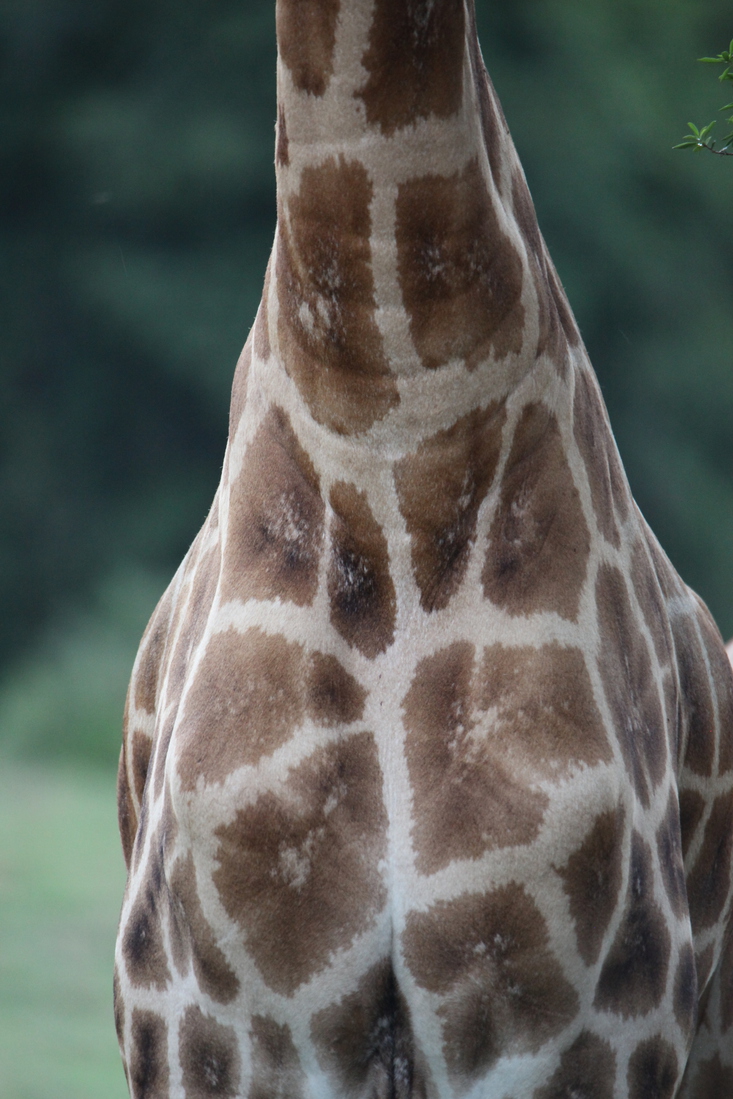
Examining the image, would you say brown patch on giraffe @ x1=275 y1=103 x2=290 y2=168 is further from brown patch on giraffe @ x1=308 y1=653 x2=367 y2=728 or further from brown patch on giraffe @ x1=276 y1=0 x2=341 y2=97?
brown patch on giraffe @ x1=308 y1=653 x2=367 y2=728

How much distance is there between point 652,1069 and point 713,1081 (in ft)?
0.83

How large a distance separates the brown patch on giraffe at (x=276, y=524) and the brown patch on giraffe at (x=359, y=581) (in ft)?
0.04

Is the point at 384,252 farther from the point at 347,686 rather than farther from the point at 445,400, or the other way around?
the point at 347,686

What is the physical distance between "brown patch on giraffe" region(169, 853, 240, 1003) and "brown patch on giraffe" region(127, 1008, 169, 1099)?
51mm

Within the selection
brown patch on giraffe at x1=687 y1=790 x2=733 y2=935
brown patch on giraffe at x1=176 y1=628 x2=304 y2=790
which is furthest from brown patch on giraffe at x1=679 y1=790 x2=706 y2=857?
brown patch on giraffe at x1=176 y1=628 x2=304 y2=790

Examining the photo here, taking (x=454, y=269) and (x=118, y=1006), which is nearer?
(x=454, y=269)

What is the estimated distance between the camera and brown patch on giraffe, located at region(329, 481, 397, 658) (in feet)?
2.20

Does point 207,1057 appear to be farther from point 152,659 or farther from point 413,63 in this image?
point 413,63

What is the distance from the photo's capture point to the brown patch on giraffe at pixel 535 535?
0.67 metres

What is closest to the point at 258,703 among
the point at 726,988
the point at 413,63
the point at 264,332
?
the point at 264,332

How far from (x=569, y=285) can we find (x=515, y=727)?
5.10ft

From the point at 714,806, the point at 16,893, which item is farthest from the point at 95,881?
the point at 714,806

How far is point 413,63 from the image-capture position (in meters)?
0.61

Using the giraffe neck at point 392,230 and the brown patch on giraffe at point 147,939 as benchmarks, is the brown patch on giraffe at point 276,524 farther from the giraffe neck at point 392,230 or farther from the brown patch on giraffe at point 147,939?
the brown patch on giraffe at point 147,939
